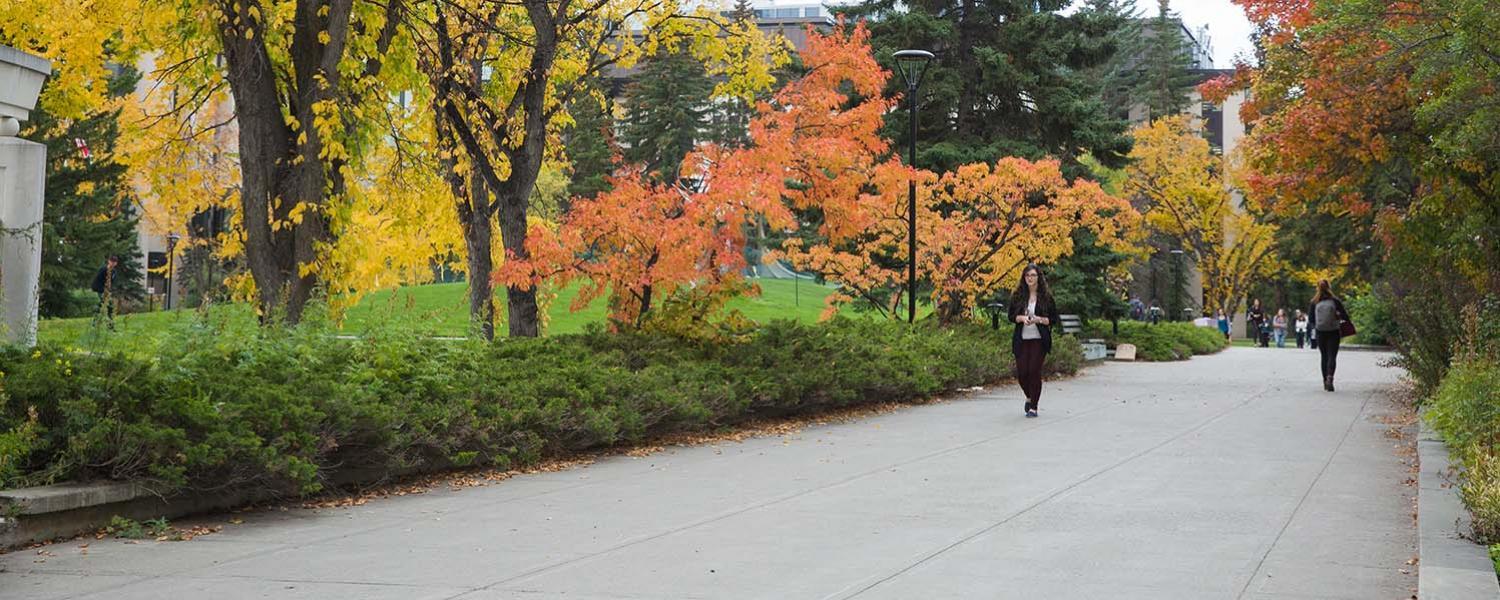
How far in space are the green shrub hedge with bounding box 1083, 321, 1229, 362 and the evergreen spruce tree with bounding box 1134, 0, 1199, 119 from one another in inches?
1309

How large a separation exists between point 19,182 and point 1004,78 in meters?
27.5

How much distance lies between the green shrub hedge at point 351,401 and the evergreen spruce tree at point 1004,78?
66.2 feet

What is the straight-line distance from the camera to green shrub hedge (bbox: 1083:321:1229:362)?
36.0 meters

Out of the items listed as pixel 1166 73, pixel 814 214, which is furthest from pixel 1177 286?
pixel 814 214

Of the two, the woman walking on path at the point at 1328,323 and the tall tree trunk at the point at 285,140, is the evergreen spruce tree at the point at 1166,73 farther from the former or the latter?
the tall tree trunk at the point at 285,140

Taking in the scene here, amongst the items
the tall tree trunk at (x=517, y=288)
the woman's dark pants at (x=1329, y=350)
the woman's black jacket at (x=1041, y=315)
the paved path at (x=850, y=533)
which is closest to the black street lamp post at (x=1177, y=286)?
the woman's dark pants at (x=1329, y=350)

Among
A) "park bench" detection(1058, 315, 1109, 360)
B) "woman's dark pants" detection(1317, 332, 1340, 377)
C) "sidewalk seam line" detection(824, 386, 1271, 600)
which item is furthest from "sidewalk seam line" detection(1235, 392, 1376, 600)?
"park bench" detection(1058, 315, 1109, 360)

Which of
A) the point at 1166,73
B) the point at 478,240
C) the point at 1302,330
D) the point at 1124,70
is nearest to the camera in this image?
the point at 478,240

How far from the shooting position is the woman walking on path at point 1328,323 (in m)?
21.2

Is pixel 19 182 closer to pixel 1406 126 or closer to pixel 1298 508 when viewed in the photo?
pixel 1298 508

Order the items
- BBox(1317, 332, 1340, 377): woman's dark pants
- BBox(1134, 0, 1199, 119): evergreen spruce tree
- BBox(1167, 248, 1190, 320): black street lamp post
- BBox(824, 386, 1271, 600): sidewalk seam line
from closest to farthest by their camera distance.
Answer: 1. BBox(824, 386, 1271, 600): sidewalk seam line
2. BBox(1317, 332, 1340, 377): woman's dark pants
3. BBox(1167, 248, 1190, 320): black street lamp post
4. BBox(1134, 0, 1199, 119): evergreen spruce tree

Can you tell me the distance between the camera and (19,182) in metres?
10.2

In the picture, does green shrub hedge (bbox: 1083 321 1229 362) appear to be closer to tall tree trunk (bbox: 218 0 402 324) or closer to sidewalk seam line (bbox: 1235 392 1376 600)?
sidewalk seam line (bbox: 1235 392 1376 600)

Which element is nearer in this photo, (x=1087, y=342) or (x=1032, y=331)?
(x=1032, y=331)
